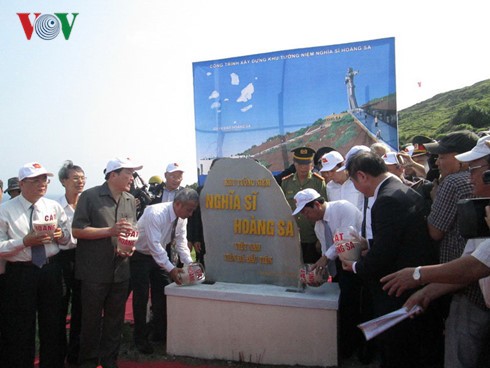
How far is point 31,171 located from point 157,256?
49.9 inches

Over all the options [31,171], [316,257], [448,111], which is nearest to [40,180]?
[31,171]

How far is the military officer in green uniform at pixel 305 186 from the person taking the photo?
4297 mm

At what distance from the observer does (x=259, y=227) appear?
3924mm

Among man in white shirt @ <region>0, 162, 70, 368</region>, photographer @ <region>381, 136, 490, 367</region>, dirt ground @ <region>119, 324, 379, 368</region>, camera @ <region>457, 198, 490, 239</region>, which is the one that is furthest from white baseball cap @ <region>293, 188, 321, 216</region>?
man in white shirt @ <region>0, 162, 70, 368</region>

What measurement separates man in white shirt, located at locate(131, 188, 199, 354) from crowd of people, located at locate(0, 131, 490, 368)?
1 cm

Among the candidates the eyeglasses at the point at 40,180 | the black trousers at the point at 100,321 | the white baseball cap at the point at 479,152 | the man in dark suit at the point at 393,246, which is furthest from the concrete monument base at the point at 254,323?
the white baseball cap at the point at 479,152

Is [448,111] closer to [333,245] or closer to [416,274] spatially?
[333,245]

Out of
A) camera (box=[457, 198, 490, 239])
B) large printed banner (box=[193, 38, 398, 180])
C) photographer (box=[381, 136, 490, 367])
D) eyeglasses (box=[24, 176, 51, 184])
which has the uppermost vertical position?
large printed banner (box=[193, 38, 398, 180])

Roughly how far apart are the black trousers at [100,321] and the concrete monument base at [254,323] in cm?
48

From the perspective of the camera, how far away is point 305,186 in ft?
14.5

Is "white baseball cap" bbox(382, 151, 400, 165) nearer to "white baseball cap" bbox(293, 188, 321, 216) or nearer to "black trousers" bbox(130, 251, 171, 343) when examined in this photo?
"white baseball cap" bbox(293, 188, 321, 216)

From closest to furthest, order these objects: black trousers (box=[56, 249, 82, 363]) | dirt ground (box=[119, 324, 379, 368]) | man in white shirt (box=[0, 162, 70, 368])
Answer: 1. man in white shirt (box=[0, 162, 70, 368])
2. dirt ground (box=[119, 324, 379, 368])
3. black trousers (box=[56, 249, 82, 363])

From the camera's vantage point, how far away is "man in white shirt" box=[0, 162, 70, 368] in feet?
10.5

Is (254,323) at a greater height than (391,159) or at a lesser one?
lesser
